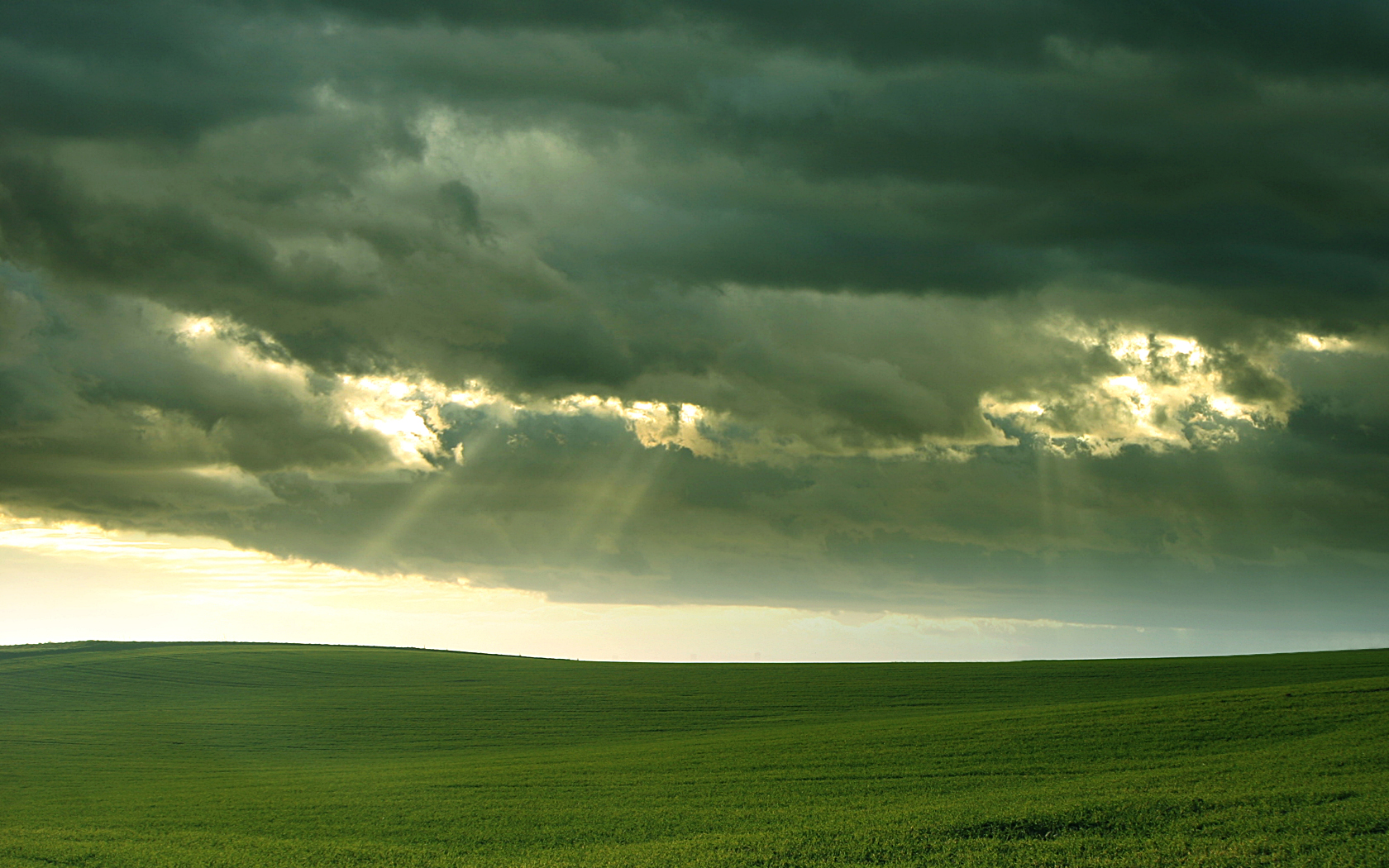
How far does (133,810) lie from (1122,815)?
23637mm

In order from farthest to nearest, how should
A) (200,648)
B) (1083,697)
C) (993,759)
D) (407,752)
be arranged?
(200,648), (1083,697), (407,752), (993,759)

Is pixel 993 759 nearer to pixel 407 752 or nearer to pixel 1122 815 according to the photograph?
pixel 1122 815

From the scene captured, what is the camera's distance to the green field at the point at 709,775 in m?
17.2

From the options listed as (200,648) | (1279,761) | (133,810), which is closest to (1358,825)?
(1279,761)

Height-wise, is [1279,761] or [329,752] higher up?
[1279,761]

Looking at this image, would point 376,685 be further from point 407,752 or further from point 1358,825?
point 1358,825

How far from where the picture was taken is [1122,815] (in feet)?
58.1

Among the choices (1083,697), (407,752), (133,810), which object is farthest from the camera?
(1083,697)

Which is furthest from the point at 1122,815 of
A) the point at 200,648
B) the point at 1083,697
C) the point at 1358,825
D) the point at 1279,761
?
the point at 200,648

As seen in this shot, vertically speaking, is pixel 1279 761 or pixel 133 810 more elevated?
pixel 1279 761

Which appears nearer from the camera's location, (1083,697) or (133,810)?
(133,810)

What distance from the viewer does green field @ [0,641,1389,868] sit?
679 inches

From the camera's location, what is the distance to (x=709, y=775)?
27344mm

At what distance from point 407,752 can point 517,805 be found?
17175mm
